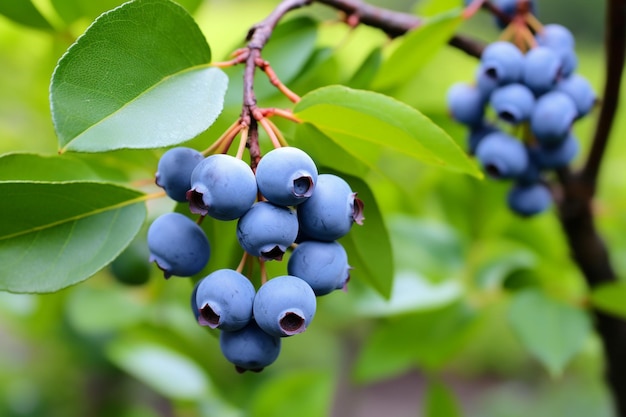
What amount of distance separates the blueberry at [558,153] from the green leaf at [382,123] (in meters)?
0.29

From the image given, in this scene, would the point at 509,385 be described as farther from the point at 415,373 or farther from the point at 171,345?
the point at 171,345

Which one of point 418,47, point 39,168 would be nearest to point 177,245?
point 39,168

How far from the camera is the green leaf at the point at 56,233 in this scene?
1.65ft

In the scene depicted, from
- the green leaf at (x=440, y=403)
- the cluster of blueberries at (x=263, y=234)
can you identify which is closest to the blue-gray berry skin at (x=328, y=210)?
the cluster of blueberries at (x=263, y=234)

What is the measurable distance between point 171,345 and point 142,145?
0.74 metres

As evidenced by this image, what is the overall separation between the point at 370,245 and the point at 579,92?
0.31m

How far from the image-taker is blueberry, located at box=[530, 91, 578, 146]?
2.25 ft

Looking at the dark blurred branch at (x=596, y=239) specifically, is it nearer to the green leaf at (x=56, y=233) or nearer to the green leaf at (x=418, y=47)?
the green leaf at (x=418, y=47)

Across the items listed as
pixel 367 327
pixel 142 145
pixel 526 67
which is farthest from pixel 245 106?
pixel 367 327

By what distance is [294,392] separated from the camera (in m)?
0.90

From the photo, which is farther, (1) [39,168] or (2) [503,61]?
(2) [503,61]

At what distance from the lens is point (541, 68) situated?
2.29 feet

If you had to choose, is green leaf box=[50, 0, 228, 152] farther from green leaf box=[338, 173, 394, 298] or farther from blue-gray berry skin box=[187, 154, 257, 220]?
green leaf box=[338, 173, 394, 298]

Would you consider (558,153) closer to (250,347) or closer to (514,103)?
(514,103)
